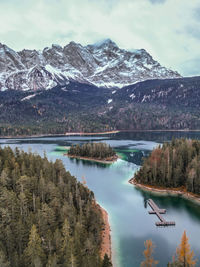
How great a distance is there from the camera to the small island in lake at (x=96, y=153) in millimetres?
144750

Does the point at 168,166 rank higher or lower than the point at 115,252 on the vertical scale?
higher

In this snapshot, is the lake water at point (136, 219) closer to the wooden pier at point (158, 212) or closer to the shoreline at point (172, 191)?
the wooden pier at point (158, 212)

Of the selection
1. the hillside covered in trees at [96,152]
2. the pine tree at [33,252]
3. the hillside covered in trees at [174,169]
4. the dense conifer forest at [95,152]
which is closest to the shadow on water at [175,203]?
the hillside covered in trees at [174,169]

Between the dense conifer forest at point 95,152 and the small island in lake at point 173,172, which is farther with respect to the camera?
the dense conifer forest at point 95,152

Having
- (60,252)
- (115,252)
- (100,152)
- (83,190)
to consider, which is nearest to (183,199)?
(83,190)

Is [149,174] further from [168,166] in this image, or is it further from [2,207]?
[2,207]

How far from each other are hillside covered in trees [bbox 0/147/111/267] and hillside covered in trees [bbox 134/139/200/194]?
1160 inches

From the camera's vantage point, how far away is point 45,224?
47.5 meters

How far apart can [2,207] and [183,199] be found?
5327cm

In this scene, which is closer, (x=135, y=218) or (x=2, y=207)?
(x=2, y=207)

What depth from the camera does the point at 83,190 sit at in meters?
67.8

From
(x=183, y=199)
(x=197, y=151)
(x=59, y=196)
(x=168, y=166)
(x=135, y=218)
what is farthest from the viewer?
(x=197, y=151)

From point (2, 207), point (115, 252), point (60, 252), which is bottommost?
point (115, 252)

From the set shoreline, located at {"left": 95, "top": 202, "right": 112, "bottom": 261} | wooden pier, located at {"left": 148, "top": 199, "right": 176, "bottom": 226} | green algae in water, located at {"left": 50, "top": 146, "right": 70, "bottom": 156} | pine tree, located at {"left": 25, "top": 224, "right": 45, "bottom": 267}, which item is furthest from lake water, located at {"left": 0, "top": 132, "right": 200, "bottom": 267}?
green algae in water, located at {"left": 50, "top": 146, "right": 70, "bottom": 156}
